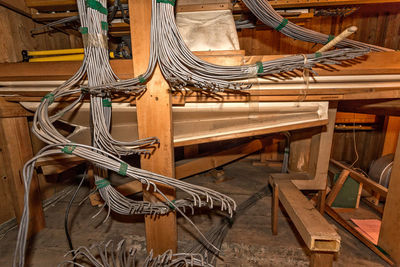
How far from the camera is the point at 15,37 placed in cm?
136

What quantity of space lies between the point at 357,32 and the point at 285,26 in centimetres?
271

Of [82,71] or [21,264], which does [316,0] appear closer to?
[82,71]

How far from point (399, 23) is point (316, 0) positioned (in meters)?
2.33

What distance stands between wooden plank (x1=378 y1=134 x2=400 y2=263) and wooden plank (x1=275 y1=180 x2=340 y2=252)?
63 centimetres

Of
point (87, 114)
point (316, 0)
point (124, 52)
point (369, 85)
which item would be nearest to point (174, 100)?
point (124, 52)

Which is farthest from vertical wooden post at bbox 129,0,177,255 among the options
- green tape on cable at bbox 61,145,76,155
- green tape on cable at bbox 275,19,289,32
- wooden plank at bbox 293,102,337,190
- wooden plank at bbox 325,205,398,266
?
wooden plank at bbox 325,205,398,266

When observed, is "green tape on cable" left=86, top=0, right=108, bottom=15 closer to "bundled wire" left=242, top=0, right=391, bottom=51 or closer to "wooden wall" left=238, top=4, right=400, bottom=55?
"bundled wire" left=242, top=0, right=391, bottom=51

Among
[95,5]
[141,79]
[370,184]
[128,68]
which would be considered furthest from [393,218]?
[95,5]

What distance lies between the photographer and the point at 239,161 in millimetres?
3156

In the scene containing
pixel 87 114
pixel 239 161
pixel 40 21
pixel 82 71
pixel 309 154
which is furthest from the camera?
pixel 239 161

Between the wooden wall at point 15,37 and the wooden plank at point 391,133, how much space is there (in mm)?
4529

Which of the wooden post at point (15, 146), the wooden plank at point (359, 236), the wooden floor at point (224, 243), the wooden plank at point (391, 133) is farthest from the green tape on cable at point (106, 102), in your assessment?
the wooden plank at point (391, 133)

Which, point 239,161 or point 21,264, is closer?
point 21,264

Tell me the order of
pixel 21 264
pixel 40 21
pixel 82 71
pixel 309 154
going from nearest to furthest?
pixel 21 264 → pixel 82 71 → pixel 40 21 → pixel 309 154
